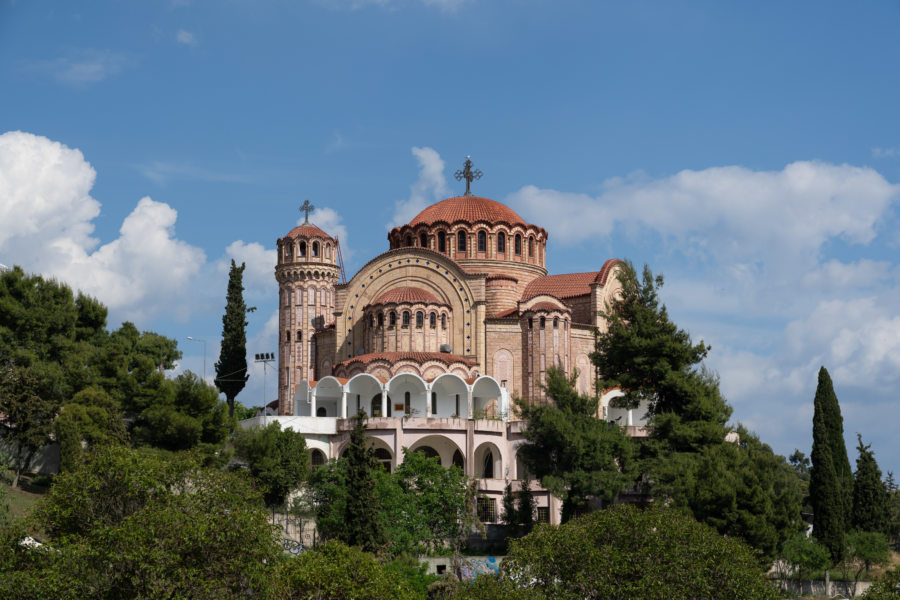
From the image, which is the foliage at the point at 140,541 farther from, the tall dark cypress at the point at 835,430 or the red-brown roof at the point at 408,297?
the tall dark cypress at the point at 835,430

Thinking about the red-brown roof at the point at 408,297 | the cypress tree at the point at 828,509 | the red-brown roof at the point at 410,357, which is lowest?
the cypress tree at the point at 828,509

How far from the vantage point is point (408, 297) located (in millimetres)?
53938

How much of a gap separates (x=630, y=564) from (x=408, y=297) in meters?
28.4

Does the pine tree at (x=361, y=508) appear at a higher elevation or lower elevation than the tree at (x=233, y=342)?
lower

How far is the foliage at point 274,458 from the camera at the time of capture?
44.6 meters

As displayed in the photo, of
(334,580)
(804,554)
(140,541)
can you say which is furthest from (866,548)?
(140,541)

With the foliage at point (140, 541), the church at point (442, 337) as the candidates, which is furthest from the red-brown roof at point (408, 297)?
the foliage at point (140, 541)

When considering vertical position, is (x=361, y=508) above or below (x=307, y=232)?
below

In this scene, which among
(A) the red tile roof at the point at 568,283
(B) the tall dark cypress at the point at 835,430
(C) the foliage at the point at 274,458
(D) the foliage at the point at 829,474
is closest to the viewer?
(C) the foliage at the point at 274,458

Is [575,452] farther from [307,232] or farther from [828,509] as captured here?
[307,232]

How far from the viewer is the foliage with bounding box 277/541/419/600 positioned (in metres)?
25.9

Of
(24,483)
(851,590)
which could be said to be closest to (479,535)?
(851,590)

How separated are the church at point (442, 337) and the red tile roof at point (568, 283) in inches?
3.2

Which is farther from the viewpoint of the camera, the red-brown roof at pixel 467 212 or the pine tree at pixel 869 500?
the red-brown roof at pixel 467 212
